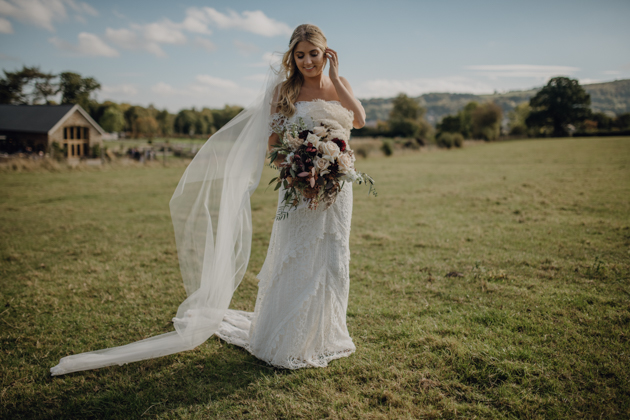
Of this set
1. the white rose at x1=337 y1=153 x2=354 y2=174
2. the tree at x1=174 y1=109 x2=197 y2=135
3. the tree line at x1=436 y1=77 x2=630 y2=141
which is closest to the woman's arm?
the white rose at x1=337 y1=153 x2=354 y2=174

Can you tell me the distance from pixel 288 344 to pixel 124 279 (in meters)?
3.75

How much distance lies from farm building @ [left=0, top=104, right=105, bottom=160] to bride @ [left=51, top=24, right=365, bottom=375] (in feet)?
100

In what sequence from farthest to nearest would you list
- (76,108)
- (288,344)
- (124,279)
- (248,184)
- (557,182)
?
(76,108)
(557,182)
(124,279)
(248,184)
(288,344)

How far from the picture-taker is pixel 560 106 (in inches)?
2721

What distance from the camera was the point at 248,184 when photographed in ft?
11.8

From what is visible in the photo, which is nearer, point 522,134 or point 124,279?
point 124,279

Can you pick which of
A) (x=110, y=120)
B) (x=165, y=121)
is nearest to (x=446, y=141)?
(x=110, y=120)

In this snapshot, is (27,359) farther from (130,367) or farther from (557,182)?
(557,182)

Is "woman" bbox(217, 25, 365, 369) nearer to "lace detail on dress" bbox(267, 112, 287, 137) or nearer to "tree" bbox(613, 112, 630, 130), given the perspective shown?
"lace detail on dress" bbox(267, 112, 287, 137)

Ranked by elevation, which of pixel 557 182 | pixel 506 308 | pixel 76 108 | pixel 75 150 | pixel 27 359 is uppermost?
pixel 76 108

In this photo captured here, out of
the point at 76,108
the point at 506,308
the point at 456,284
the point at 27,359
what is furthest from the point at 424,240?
the point at 76,108

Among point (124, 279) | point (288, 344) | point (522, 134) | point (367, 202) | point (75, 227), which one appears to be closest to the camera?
point (288, 344)

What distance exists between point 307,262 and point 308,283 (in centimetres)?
21

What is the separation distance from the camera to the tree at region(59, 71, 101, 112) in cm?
5331
